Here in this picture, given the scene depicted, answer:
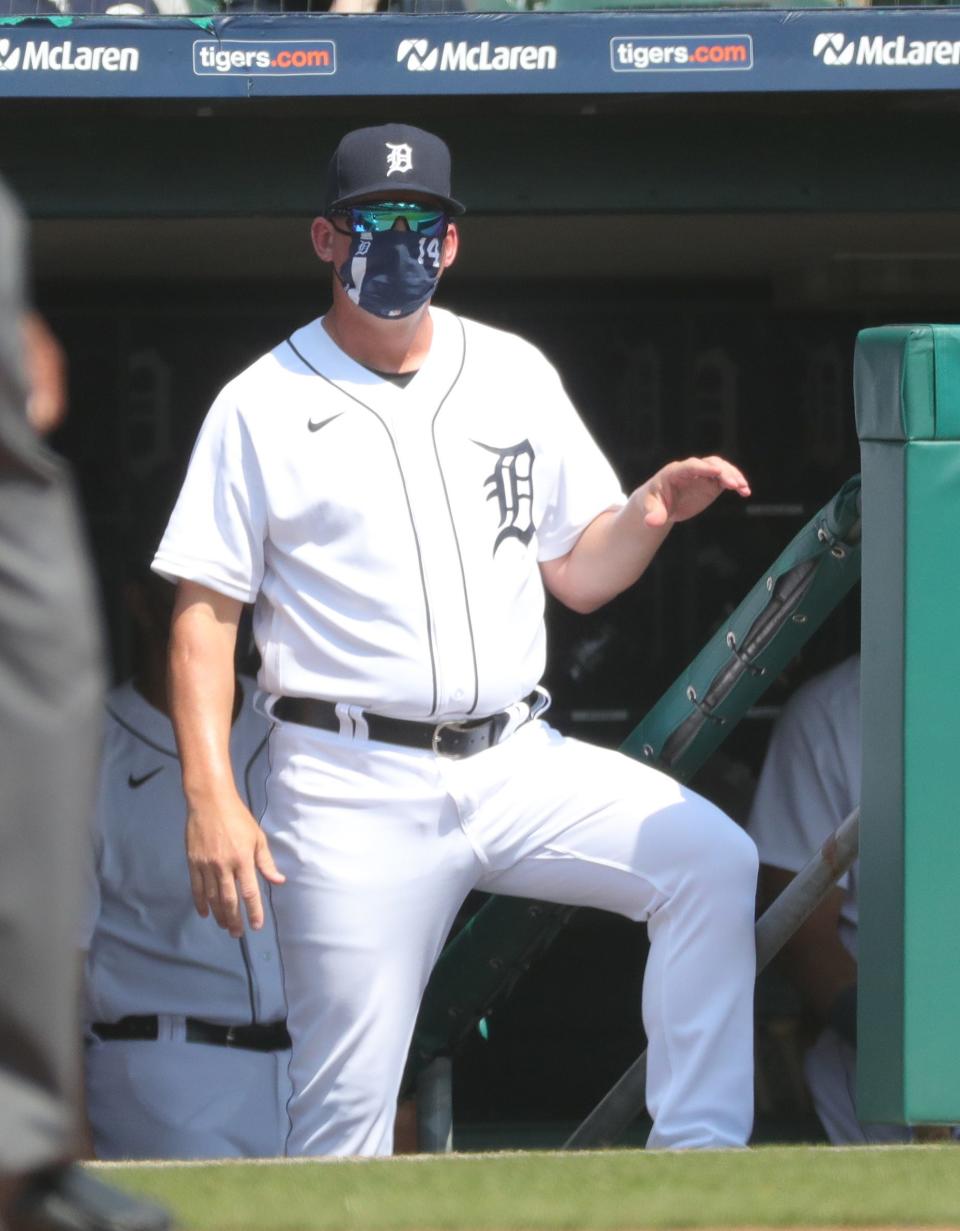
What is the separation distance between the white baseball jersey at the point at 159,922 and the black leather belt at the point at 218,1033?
0.06 feet

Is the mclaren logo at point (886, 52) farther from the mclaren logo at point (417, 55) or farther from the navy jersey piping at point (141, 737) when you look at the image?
the navy jersey piping at point (141, 737)

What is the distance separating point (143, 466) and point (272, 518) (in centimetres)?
298

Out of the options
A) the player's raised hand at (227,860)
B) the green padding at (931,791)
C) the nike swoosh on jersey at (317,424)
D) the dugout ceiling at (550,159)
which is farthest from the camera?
the dugout ceiling at (550,159)

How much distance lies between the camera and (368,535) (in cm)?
314

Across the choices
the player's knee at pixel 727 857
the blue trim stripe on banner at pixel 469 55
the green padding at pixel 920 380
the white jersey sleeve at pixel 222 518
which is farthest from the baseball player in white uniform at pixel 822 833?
the white jersey sleeve at pixel 222 518

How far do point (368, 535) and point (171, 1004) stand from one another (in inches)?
59.6

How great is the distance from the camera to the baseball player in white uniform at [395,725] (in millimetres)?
3059

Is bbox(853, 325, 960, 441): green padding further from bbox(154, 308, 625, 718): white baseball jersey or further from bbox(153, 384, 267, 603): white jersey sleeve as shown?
bbox(153, 384, 267, 603): white jersey sleeve

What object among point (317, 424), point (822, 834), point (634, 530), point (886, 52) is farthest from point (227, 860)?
point (886, 52)

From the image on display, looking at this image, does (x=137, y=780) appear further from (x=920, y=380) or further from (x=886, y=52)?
(x=886, y=52)

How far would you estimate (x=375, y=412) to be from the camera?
3.23 meters

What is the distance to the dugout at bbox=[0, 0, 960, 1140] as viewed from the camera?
4387 millimetres

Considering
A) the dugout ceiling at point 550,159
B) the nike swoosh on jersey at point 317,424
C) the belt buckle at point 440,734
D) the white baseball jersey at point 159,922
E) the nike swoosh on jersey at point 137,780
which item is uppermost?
the dugout ceiling at point 550,159

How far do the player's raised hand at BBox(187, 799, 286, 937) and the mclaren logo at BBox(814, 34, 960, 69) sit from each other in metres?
2.35
